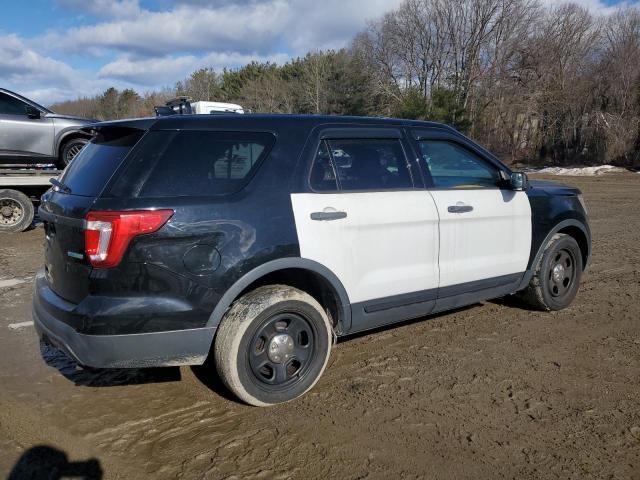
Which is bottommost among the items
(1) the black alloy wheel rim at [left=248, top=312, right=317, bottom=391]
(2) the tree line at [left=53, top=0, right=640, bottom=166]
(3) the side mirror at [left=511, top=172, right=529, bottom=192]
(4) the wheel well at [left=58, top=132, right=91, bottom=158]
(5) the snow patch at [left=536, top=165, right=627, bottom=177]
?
(1) the black alloy wheel rim at [left=248, top=312, right=317, bottom=391]

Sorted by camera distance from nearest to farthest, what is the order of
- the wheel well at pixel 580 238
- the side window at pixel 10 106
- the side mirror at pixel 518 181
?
the side mirror at pixel 518 181, the wheel well at pixel 580 238, the side window at pixel 10 106

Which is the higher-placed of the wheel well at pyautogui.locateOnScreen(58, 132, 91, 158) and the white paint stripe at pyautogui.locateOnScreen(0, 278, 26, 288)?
the wheel well at pyautogui.locateOnScreen(58, 132, 91, 158)

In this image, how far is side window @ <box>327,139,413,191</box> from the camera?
3912 millimetres

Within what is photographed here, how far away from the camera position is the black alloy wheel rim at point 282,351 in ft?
11.6

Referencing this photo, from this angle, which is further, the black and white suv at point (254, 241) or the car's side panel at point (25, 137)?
the car's side panel at point (25, 137)

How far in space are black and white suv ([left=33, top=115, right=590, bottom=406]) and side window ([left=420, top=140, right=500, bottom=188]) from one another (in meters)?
0.03

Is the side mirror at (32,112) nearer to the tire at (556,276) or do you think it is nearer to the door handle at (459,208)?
the door handle at (459,208)

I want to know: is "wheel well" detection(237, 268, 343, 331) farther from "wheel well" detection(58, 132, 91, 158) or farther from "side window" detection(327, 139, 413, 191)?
"wheel well" detection(58, 132, 91, 158)

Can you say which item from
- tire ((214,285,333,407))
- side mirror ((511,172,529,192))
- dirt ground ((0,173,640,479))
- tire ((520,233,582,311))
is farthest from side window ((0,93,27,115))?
tire ((520,233,582,311))

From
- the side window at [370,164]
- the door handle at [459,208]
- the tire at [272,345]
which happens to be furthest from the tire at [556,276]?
the tire at [272,345]

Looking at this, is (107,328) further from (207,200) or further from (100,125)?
(100,125)

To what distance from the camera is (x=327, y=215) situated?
368 cm

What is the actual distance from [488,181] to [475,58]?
4227 cm

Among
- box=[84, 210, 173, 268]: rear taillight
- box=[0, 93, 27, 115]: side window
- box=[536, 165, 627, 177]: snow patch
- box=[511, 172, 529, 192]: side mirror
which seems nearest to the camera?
box=[84, 210, 173, 268]: rear taillight
